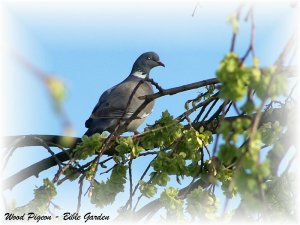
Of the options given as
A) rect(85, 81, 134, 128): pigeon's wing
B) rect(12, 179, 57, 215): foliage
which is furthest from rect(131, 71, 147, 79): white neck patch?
rect(12, 179, 57, 215): foliage

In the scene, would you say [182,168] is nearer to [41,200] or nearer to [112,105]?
[41,200]

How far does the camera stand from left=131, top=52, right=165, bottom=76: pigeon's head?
995cm

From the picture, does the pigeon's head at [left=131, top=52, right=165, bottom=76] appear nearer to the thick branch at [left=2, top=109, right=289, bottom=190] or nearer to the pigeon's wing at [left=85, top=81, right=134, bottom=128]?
the pigeon's wing at [left=85, top=81, right=134, bottom=128]

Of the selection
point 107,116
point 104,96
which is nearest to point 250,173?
point 107,116

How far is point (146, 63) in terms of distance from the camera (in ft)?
32.8

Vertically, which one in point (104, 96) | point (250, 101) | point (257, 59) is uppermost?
point (104, 96)

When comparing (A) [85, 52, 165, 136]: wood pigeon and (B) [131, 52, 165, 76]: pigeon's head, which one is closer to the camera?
(A) [85, 52, 165, 136]: wood pigeon

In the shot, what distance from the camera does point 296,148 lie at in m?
3.10

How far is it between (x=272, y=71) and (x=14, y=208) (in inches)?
95.0

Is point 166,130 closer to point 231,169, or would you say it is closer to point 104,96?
point 231,169

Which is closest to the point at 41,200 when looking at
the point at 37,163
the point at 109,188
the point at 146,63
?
the point at 109,188

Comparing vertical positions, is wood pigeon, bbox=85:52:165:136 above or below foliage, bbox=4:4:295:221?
above

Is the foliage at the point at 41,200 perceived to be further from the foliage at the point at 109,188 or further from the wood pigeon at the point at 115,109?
the wood pigeon at the point at 115,109

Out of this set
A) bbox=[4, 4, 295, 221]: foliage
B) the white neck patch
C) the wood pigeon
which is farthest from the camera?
the white neck patch
